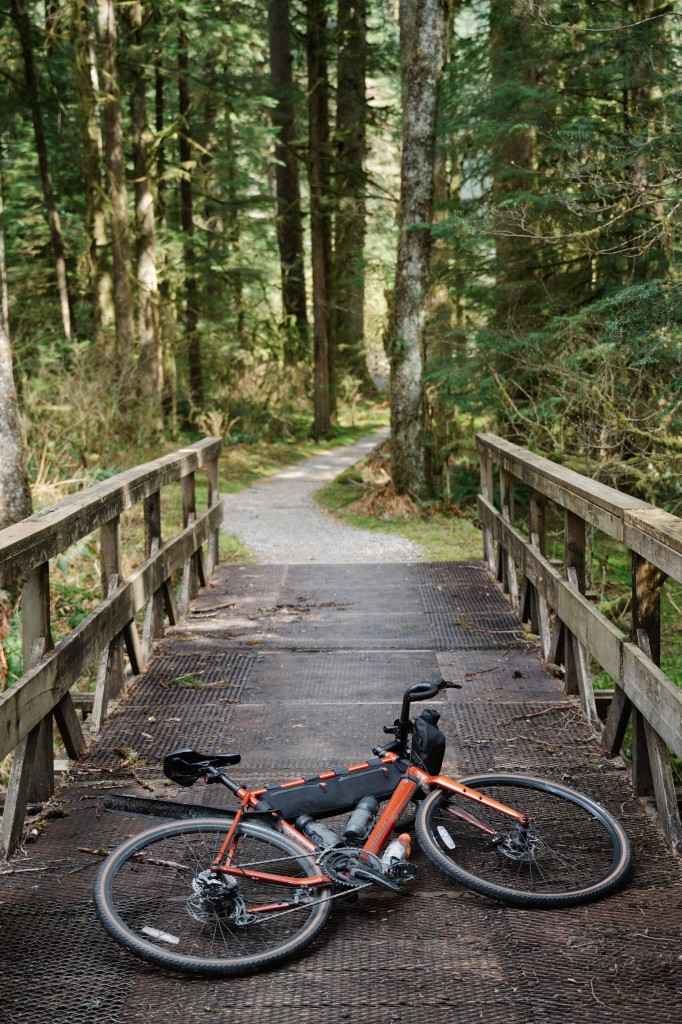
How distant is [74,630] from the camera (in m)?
4.47

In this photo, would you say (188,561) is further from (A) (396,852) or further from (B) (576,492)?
(A) (396,852)

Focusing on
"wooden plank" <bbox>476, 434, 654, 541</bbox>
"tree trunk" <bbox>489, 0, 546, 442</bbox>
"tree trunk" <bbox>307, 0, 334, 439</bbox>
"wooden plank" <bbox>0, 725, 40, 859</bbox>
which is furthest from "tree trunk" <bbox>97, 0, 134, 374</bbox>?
"wooden plank" <bbox>0, 725, 40, 859</bbox>

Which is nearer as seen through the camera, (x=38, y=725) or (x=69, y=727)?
(x=38, y=725)

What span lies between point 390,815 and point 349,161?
899 inches

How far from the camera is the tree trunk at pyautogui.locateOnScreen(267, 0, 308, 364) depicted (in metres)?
23.2

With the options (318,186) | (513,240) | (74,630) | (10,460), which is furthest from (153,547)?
(318,186)

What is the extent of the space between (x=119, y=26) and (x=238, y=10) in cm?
345

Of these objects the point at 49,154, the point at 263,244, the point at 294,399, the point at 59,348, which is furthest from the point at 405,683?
the point at 263,244

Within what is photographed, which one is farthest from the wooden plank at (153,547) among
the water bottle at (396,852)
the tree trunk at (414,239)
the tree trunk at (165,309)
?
the tree trunk at (165,309)

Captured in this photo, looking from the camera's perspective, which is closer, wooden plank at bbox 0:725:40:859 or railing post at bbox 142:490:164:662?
wooden plank at bbox 0:725:40:859

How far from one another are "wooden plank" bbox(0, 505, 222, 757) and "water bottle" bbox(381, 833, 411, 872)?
1.38 meters

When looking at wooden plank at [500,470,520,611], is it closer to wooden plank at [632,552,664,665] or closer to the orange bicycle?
wooden plank at [632,552,664,665]

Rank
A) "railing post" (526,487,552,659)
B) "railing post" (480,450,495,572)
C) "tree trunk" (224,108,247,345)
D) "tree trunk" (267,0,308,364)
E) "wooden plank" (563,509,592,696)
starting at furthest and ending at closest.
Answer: "tree trunk" (267,0,308,364) → "tree trunk" (224,108,247,345) → "railing post" (480,450,495,572) → "railing post" (526,487,552,659) → "wooden plank" (563,509,592,696)

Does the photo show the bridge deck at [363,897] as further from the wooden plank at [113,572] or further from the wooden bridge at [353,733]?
the wooden plank at [113,572]
